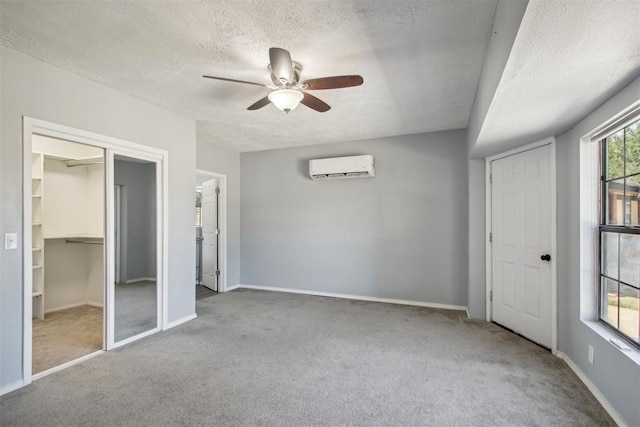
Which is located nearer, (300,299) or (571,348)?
(571,348)

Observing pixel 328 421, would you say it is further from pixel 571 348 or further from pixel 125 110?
pixel 125 110

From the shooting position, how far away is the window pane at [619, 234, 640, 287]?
1.89 meters

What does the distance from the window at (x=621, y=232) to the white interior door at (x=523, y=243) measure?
642mm

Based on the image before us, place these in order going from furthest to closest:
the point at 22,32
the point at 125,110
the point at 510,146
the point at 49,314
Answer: the point at 49,314 < the point at 510,146 < the point at 125,110 < the point at 22,32

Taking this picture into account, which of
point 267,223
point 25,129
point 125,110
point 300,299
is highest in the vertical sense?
point 125,110

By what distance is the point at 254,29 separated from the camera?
1932 mm

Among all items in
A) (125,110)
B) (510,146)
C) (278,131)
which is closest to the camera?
(125,110)

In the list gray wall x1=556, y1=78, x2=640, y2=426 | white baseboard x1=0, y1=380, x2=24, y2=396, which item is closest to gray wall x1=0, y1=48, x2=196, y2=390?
white baseboard x1=0, y1=380, x2=24, y2=396

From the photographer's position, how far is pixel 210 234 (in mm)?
5336

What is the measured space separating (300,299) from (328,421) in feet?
9.36

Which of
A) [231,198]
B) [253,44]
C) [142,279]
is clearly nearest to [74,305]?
[142,279]

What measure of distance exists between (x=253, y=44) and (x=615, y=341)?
304cm

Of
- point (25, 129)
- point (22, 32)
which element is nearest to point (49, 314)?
point (25, 129)

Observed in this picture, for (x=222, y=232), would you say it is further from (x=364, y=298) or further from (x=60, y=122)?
(x=60, y=122)
